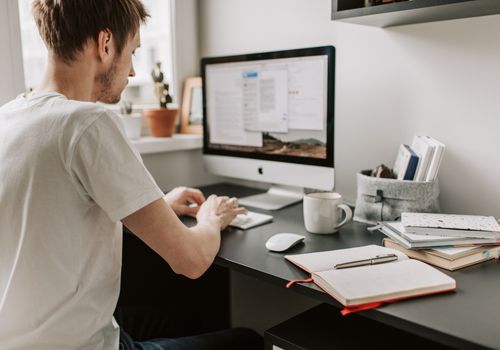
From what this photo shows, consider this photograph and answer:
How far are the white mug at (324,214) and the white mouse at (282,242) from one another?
104 millimetres

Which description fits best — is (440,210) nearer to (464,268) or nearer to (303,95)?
(464,268)

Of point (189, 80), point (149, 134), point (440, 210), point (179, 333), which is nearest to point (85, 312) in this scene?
point (179, 333)

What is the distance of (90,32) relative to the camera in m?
0.99

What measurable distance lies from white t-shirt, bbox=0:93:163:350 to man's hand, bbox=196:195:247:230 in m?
0.35

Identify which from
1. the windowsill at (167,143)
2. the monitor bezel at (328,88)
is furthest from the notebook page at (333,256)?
the windowsill at (167,143)

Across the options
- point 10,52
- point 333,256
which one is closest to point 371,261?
point 333,256

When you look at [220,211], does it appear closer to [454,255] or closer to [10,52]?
[454,255]

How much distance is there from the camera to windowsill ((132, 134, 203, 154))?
1832 mm

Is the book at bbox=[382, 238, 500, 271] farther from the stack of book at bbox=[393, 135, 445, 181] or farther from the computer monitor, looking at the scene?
the computer monitor

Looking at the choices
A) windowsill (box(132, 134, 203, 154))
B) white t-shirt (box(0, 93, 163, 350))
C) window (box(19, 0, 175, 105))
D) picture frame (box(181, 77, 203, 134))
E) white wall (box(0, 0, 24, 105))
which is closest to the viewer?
white t-shirt (box(0, 93, 163, 350))

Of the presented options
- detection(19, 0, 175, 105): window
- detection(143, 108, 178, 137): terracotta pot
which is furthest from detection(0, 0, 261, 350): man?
detection(143, 108, 178, 137): terracotta pot

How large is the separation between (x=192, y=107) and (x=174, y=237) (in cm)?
119

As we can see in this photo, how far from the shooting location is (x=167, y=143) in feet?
6.27

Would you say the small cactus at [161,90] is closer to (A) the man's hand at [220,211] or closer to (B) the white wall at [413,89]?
(B) the white wall at [413,89]
